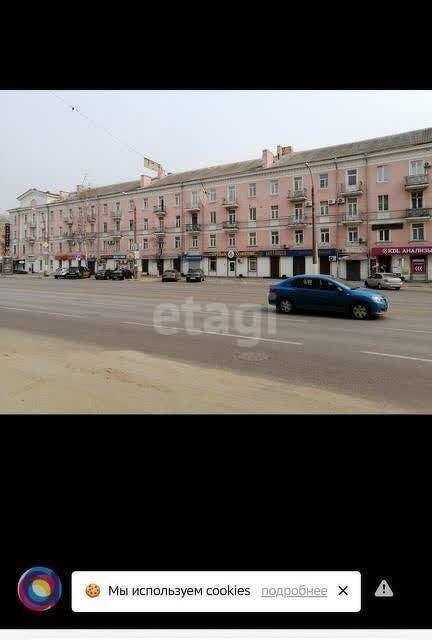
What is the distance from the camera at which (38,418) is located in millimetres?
2131

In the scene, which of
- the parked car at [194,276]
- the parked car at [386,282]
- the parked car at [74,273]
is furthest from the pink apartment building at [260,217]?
the parked car at [386,282]

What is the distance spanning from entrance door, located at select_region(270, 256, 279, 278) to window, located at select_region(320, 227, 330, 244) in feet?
16.5

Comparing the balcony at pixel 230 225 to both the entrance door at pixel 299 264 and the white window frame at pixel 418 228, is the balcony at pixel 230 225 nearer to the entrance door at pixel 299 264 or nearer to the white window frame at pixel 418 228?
the entrance door at pixel 299 264

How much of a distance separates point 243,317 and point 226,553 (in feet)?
33.9

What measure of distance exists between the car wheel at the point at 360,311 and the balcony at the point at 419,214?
28.2 meters

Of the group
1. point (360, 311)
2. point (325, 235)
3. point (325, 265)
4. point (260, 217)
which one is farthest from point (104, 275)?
point (360, 311)

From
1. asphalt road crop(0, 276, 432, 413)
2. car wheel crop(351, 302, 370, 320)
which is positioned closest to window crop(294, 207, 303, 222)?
asphalt road crop(0, 276, 432, 413)

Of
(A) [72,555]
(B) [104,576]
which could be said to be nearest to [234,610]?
(B) [104,576]

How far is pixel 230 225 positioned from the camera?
44844mm

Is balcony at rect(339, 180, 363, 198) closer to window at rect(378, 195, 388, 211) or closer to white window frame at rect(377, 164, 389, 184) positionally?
white window frame at rect(377, 164, 389, 184)

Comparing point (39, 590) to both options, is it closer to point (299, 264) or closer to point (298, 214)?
point (299, 264)

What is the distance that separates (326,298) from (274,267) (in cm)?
3084
